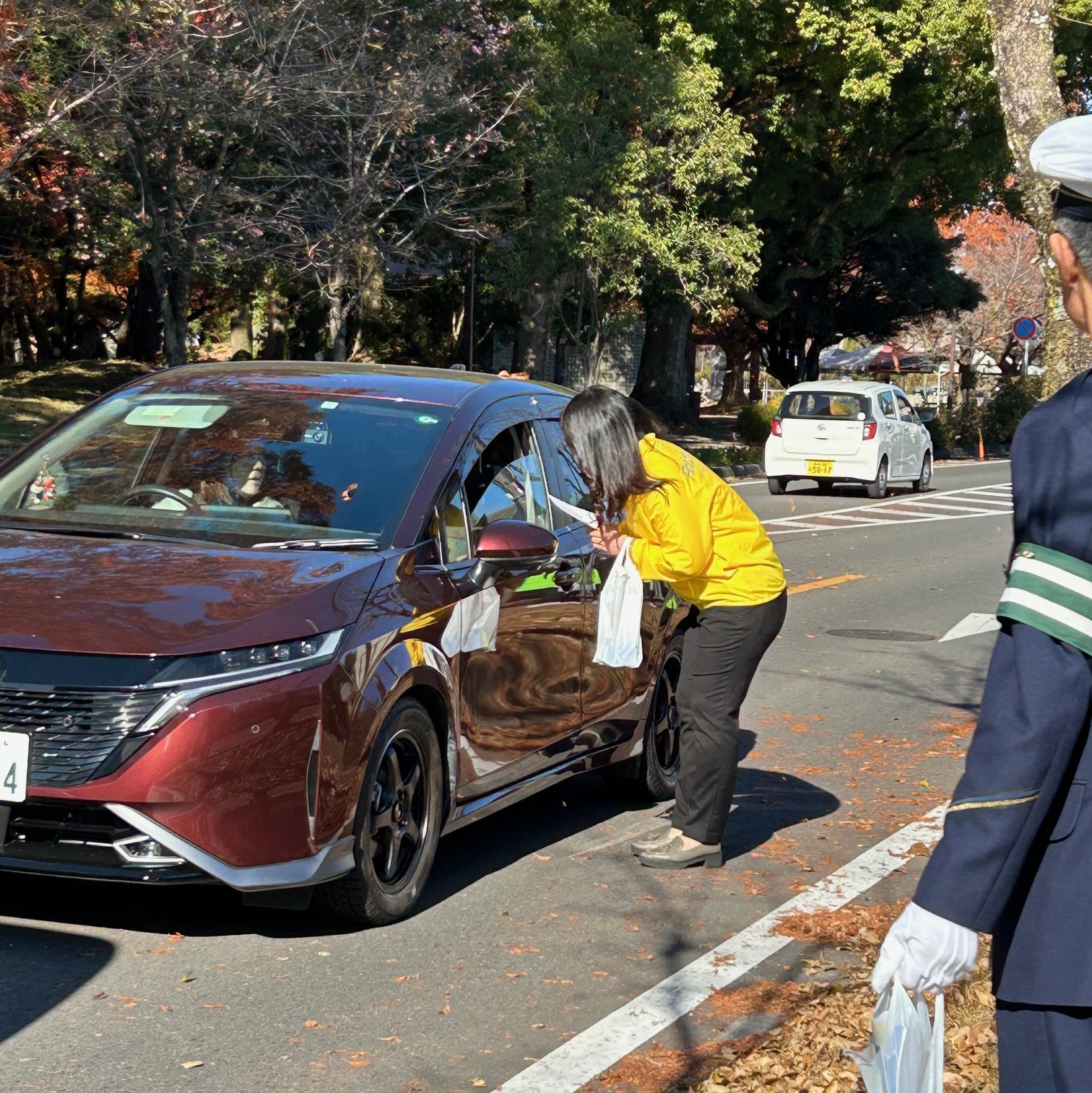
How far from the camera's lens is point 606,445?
5949 millimetres

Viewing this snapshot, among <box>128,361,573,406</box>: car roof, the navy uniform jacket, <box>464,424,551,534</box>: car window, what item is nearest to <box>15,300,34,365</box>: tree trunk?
<box>128,361,573,406</box>: car roof

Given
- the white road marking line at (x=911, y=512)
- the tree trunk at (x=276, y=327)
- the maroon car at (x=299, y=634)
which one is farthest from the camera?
the tree trunk at (x=276, y=327)

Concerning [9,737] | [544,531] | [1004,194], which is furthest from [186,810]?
[1004,194]

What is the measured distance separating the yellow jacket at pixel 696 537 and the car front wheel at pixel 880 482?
20.9 metres

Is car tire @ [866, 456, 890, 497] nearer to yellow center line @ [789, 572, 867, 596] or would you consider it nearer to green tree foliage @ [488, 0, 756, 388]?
green tree foliage @ [488, 0, 756, 388]

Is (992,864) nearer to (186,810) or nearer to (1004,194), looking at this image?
(186,810)

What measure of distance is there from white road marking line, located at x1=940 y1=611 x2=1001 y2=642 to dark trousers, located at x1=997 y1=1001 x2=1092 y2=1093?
10465mm

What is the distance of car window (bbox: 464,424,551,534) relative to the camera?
6.17m

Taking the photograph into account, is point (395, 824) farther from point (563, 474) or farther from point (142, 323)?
point (142, 323)

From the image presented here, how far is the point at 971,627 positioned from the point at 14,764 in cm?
995

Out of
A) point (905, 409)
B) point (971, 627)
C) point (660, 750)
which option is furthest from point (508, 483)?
point (905, 409)

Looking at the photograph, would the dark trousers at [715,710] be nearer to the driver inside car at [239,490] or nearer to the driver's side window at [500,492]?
the driver's side window at [500,492]

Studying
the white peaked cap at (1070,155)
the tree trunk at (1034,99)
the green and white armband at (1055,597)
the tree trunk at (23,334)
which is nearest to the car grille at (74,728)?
the green and white armband at (1055,597)

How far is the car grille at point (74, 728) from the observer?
15.2ft
